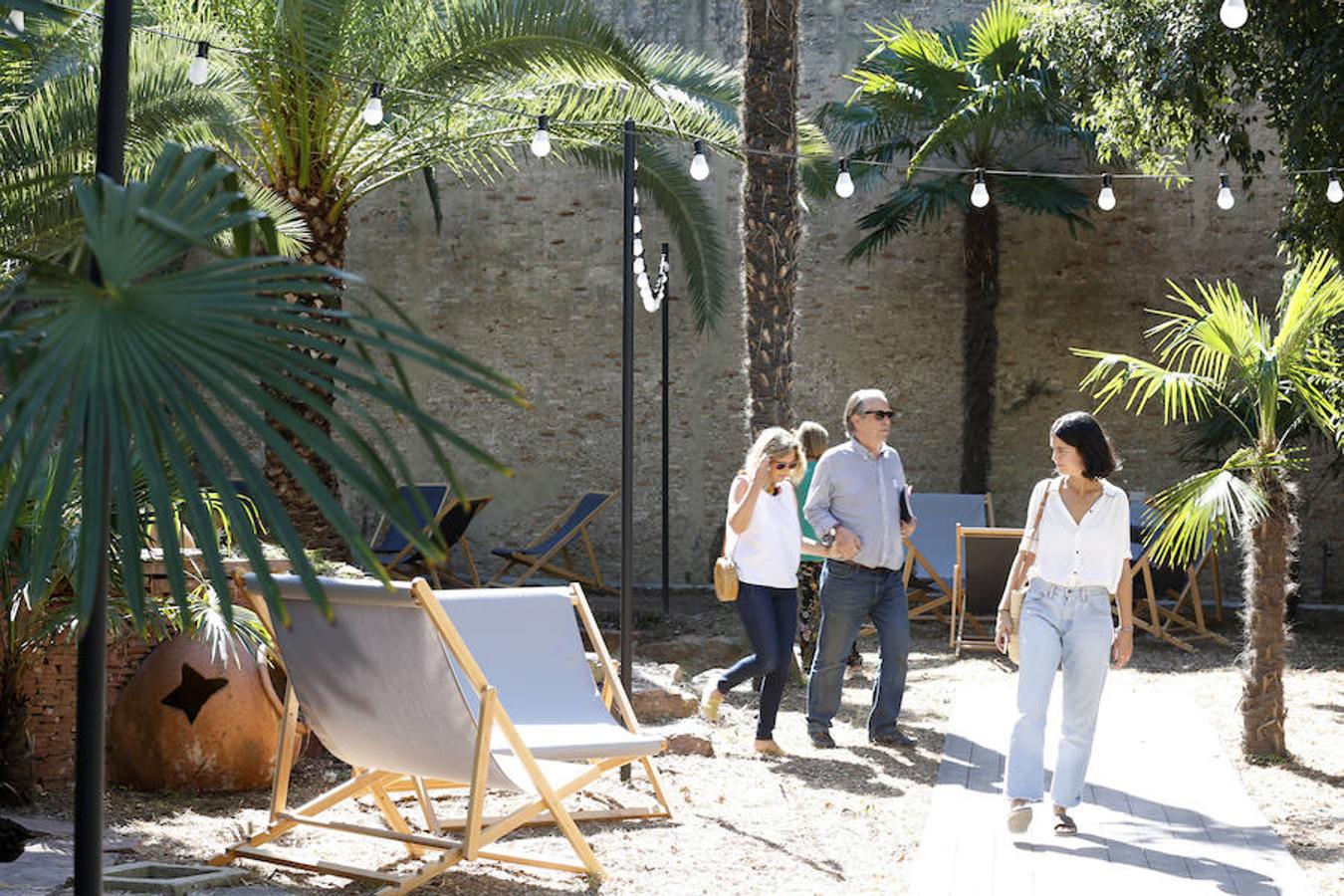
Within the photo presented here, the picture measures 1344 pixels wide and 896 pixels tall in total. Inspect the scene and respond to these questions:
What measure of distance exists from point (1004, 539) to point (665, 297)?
4482mm

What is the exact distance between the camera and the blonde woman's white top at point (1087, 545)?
14.8 ft

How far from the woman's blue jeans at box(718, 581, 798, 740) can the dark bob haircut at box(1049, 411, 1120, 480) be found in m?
1.61

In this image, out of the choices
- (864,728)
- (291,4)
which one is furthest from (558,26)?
(864,728)

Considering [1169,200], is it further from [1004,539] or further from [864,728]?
[864,728]

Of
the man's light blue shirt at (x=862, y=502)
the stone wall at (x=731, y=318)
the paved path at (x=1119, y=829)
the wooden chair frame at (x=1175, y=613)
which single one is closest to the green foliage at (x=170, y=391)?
the paved path at (x=1119, y=829)

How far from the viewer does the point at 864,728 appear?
6539 millimetres

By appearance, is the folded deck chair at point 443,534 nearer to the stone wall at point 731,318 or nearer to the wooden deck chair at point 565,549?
the wooden deck chair at point 565,549

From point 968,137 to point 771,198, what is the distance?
422 centimetres

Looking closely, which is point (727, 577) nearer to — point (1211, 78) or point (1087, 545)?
point (1087, 545)

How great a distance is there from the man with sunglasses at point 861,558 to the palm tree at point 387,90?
2.99 m

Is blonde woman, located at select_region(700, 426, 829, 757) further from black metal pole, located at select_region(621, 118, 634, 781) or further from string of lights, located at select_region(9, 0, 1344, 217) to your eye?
string of lights, located at select_region(9, 0, 1344, 217)

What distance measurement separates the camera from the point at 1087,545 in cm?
450

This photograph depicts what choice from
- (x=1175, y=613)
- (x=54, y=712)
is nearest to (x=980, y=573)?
(x=1175, y=613)

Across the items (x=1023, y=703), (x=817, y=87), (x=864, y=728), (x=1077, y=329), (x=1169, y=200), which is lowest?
(x=864, y=728)
